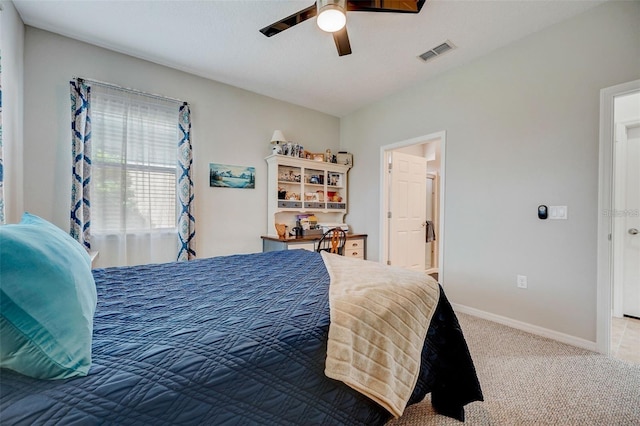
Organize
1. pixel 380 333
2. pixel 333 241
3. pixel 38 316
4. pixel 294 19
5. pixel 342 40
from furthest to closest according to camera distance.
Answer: pixel 333 241, pixel 342 40, pixel 294 19, pixel 380 333, pixel 38 316

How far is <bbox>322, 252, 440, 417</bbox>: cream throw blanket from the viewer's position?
0.96m

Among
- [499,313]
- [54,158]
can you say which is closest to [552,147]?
[499,313]

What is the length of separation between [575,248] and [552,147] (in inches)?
34.5

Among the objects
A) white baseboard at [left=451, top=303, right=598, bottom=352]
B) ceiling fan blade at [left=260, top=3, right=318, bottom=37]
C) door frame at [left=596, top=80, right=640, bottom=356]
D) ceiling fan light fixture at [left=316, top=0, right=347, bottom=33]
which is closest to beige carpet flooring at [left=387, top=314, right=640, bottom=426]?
white baseboard at [left=451, top=303, right=598, bottom=352]

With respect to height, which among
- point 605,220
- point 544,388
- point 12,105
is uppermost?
point 12,105

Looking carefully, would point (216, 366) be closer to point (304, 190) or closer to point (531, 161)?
point (531, 161)

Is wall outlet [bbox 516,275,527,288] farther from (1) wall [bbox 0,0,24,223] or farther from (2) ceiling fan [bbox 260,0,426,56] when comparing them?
(1) wall [bbox 0,0,24,223]

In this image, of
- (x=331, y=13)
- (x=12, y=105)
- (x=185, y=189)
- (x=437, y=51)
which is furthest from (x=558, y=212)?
(x=12, y=105)

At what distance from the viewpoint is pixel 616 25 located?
204cm

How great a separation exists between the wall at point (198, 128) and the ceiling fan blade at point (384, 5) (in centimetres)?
219

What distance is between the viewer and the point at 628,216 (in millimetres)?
2705

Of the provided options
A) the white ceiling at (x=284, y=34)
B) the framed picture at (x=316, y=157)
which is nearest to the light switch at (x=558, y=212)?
the white ceiling at (x=284, y=34)

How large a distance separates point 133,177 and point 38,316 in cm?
259

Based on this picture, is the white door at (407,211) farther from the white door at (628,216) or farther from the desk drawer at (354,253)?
the white door at (628,216)
